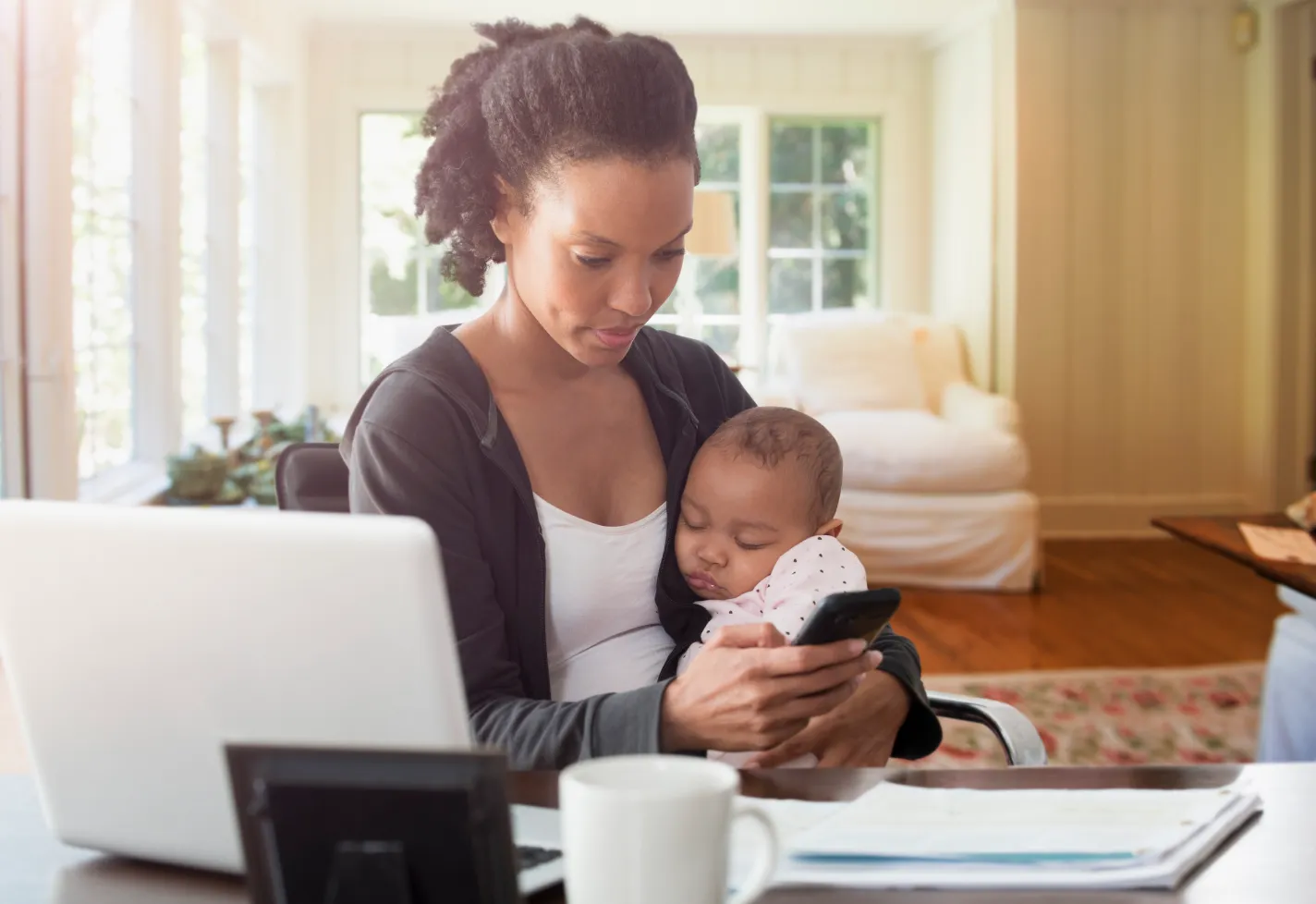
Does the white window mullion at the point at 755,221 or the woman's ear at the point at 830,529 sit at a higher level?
the white window mullion at the point at 755,221

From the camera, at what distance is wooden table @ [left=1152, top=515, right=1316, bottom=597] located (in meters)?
2.15

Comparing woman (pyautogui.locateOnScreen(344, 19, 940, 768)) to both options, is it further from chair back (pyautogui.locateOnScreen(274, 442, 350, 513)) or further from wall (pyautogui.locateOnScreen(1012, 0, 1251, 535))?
wall (pyautogui.locateOnScreen(1012, 0, 1251, 535))

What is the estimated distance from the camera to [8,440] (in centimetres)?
314

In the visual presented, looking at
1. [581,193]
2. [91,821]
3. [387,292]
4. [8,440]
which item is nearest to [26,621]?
[91,821]

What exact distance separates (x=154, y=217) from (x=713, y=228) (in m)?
2.44

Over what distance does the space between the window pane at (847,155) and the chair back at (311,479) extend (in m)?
5.99

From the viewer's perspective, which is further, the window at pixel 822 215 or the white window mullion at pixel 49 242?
the window at pixel 822 215

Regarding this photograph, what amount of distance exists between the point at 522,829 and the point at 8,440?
268cm

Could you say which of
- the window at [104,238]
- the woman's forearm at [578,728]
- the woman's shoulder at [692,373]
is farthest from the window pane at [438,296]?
the woman's forearm at [578,728]

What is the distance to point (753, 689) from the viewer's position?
106 cm

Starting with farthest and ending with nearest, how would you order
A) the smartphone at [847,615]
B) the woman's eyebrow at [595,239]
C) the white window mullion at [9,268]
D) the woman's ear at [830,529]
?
Answer: the white window mullion at [9,268]
the woman's ear at [830,529]
the woman's eyebrow at [595,239]
the smartphone at [847,615]

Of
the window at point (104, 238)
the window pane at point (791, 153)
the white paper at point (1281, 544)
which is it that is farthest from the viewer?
the window pane at point (791, 153)

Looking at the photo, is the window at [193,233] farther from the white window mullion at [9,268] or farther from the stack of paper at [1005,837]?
the stack of paper at [1005,837]

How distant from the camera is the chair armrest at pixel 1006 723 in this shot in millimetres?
1349
